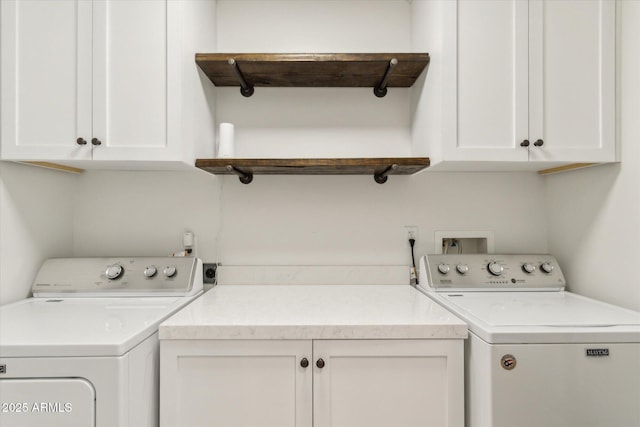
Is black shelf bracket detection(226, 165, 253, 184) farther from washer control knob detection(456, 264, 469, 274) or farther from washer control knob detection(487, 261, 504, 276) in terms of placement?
washer control knob detection(487, 261, 504, 276)

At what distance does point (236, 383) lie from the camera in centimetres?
114

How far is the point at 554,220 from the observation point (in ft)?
5.90

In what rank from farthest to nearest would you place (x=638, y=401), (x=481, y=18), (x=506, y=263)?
(x=506, y=263) → (x=481, y=18) → (x=638, y=401)

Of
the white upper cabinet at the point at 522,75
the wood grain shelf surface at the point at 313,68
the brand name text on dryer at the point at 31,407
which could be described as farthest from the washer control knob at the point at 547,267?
the brand name text on dryer at the point at 31,407

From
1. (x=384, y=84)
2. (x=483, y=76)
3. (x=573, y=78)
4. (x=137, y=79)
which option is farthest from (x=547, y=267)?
Answer: (x=137, y=79)

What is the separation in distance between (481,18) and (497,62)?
7.5 inches

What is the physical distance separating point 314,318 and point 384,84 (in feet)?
3.93

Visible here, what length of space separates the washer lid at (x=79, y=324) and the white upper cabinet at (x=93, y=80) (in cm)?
60

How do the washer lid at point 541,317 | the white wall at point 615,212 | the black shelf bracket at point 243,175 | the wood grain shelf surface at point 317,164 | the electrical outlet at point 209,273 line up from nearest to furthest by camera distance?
the washer lid at point 541,317, the white wall at point 615,212, the wood grain shelf surface at point 317,164, the black shelf bracket at point 243,175, the electrical outlet at point 209,273

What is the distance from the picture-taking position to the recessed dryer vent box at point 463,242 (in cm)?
183

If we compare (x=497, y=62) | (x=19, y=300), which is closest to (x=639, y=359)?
(x=497, y=62)

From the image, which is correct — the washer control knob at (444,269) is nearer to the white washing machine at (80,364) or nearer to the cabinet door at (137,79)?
the white washing machine at (80,364)

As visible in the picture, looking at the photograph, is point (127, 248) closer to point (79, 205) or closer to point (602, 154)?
point (79, 205)

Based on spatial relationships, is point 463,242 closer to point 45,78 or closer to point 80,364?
point 80,364
